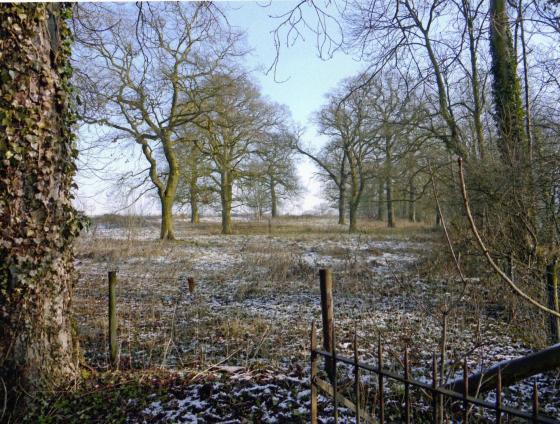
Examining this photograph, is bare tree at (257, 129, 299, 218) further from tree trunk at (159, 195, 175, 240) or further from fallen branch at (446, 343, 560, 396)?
fallen branch at (446, 343, 560, 396)

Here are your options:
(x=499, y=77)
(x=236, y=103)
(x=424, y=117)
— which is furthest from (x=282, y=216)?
(x=499, y=77)

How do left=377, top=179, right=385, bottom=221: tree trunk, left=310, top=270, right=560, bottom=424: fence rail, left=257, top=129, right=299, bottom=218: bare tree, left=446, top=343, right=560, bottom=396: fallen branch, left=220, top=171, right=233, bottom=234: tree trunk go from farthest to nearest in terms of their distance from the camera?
left=377, top=179, right=385, bottom=221: tree trunk < left=257, top=129, right=299, bottom=218: bare tree < left=220, top=171, right=233, bottom=234: tree trunk < left=446, top=343, right=560, bottom=396: fallen branch < left=310, top=270, right=560, bottom=424: fence rail

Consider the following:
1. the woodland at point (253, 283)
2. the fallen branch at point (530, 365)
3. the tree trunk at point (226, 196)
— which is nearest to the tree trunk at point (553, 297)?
the woodland at point (253, 283)

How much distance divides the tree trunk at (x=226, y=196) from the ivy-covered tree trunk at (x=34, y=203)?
18.9 m

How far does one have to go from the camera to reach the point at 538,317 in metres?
5.12

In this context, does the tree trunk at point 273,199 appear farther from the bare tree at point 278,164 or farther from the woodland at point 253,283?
the woodland at point 253,283

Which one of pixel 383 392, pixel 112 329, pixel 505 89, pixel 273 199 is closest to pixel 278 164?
pixel 273 199

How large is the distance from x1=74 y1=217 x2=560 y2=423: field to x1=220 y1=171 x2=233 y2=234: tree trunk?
11153 millimetres

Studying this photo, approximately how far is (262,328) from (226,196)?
57.6 feet

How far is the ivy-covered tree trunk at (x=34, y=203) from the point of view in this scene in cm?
303

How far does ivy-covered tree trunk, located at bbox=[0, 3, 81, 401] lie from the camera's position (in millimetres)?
3031

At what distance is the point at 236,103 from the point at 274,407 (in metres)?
18.6

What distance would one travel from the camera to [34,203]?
10.4 ft

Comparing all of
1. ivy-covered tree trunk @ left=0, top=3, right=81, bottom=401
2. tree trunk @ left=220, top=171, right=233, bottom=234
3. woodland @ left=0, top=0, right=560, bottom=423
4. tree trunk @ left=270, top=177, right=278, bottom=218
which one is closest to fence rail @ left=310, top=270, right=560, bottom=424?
woodland @ left=0, top=0, right=560, bottom=423
